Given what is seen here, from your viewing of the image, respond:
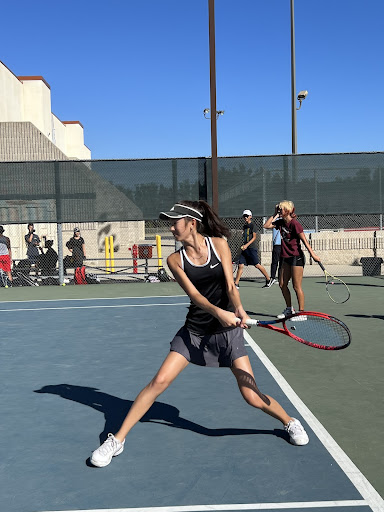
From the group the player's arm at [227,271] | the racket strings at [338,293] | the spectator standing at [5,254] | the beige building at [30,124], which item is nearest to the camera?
the player's arm at [227,271]

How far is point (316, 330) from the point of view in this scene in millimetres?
4438

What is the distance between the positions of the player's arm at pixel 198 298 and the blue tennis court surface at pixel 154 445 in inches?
34.7

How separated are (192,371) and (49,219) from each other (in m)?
8.80

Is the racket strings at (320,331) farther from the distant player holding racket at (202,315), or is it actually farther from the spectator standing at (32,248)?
the spectator standing at (32,248)

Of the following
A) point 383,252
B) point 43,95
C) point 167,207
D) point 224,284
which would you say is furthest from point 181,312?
point 43,95

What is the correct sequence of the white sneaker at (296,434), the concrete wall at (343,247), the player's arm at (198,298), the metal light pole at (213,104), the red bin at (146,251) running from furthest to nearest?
the concrete wall at (343,247) < the red bin at (146,251) < the metal light pole at (213,104) < the white sneaker at (296,434) < the player's arm at (198,298)

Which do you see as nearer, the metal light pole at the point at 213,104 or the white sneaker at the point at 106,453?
the white sneaker at the point at 106,453

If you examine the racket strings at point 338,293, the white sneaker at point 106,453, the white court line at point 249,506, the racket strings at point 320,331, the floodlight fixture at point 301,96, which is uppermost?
the floodlight fixture at point 301,96

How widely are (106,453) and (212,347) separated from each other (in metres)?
0.89

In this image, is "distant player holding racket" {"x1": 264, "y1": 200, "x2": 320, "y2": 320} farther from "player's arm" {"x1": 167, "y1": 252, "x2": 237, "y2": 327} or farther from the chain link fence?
the chain link fence

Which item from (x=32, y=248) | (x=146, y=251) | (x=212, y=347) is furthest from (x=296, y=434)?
(x=146, y=251)

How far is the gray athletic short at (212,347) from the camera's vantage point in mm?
3727

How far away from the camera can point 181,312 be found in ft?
31.8

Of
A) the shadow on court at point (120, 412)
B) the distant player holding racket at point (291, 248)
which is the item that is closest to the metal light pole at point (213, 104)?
the distant player holding racket at point (291, 248)
